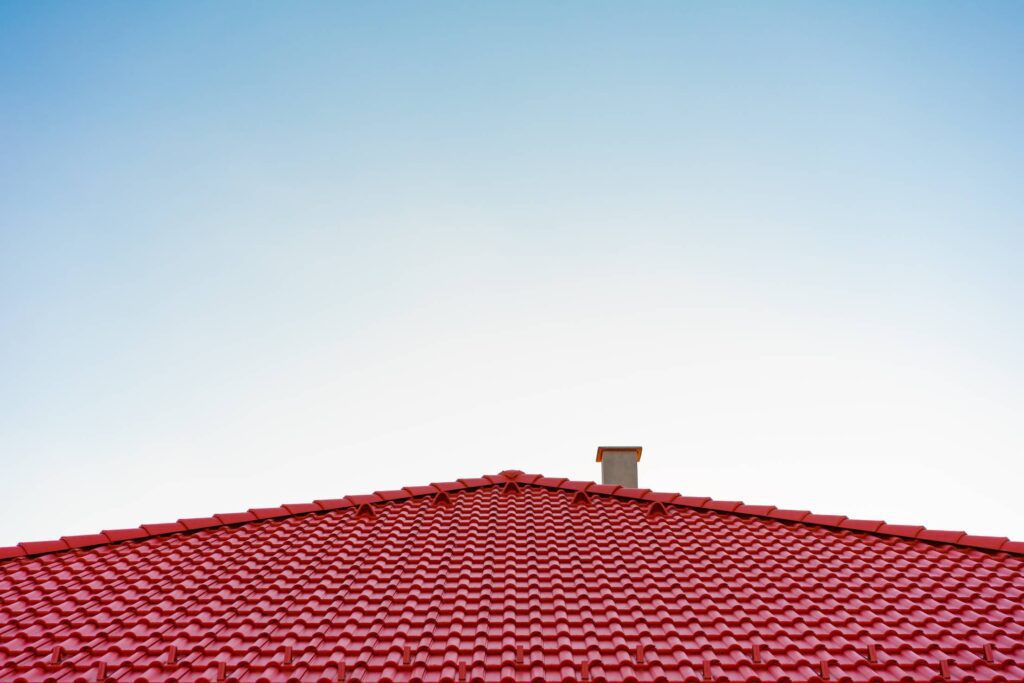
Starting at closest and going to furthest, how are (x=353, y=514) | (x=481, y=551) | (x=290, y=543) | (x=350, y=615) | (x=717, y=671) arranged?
(x=717, y=671)
(x=350, y=615)
(x=481, y=551)
(x=290, y=543)
(x=353, y=514)

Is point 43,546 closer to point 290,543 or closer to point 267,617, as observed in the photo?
point 290,543

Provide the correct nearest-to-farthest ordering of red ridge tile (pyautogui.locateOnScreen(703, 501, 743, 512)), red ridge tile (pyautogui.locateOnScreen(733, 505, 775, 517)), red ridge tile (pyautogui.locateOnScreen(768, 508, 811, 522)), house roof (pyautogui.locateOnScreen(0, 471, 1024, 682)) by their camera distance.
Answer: house roof (pyautogui.locateOnScreen(0, 471, 1024, 682))
red ridge tile (pyautogui.locateOnScreen(768, 508, 811, 522))
red ridge tile (pyautogui.locateOnScreen(733, 505, 775, 517))
red ridge tile (pyautogui.locateOnScreen(703, 501, 743, 512))

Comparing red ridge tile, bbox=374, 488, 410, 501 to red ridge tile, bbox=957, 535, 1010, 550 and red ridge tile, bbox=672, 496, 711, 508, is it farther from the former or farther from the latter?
red ridge tile, bbox=957, 535, 1010, 550

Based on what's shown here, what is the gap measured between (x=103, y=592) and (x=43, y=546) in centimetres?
195

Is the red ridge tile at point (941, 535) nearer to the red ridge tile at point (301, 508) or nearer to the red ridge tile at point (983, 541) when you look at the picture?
the red ridge tile at point (983, 541)

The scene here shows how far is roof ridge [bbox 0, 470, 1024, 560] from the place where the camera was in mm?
8742

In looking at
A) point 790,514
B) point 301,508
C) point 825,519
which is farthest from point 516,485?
point 825,519

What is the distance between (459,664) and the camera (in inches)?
240

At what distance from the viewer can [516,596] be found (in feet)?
23.9

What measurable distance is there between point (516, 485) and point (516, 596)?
146 inches

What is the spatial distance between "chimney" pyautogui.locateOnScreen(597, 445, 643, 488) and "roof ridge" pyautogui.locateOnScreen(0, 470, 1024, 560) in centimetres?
158

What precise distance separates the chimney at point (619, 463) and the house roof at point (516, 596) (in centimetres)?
209

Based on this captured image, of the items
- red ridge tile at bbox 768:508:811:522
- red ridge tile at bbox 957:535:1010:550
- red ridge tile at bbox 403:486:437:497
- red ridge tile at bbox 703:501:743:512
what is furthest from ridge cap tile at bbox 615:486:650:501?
red ridge tile at bbox 957:535:1010:550

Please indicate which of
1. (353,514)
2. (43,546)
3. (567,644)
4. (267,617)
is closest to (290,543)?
(353,514)
